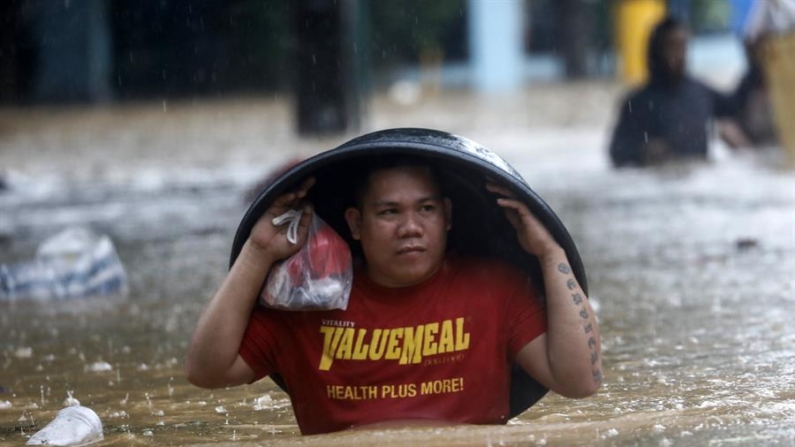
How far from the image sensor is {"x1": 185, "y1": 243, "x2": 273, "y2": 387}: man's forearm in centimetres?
347

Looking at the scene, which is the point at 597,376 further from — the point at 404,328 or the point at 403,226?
the point at 403,226

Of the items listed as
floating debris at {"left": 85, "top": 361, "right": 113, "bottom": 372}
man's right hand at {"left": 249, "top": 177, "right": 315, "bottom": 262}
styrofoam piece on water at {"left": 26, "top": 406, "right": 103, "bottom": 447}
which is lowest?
styrofoam piece on water at {"left": 26, "top": 406, "right": 103, "bottom": 447}

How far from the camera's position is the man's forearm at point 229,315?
3475 millimetres

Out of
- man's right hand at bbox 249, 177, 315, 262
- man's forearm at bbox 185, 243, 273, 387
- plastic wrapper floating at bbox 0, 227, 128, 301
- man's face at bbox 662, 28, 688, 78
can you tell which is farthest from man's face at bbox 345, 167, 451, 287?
man's face at bbox 662, 28, 688, 78

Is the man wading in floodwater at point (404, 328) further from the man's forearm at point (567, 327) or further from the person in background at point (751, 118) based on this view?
the person in background at point (751, 118)

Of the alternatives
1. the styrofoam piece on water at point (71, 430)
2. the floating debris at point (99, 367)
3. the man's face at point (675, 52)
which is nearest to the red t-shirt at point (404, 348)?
the styrofoam piece on water at point (71, 430)

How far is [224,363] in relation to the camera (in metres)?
3.51

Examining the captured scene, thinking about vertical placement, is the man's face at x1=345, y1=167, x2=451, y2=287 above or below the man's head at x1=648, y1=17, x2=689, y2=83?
below

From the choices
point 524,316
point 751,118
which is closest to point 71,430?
point 524,316

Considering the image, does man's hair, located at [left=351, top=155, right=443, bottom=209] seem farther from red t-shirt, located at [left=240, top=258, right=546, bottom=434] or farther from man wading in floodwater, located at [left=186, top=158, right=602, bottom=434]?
red t-shirt, located at [left=240, top=258, right=546, bottom=434]

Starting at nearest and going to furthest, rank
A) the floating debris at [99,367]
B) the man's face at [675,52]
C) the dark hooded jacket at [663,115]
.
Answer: the floating debris at [99,367] → the man's face at [675,52] → the dark hooded jacket at [663,115]

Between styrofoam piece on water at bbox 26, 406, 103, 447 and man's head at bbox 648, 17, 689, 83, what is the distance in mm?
8193

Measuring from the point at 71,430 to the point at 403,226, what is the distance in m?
1.05

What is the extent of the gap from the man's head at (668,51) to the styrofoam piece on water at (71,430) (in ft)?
26.9
